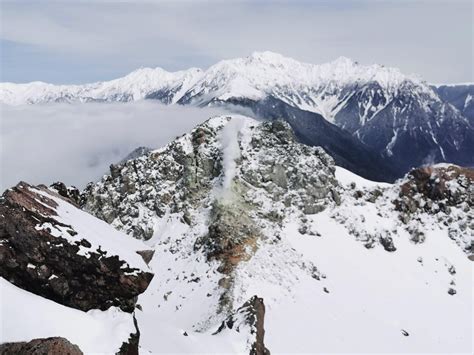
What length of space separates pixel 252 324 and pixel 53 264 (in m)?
13.2

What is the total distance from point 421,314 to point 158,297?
2728cm

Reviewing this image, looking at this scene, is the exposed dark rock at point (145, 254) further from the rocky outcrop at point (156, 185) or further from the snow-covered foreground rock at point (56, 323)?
the rocky outcrop at point (156, 185)

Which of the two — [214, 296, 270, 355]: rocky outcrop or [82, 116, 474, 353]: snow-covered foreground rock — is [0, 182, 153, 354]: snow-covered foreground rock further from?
[82, 116, 474, 353]: snow-covered foreground rock

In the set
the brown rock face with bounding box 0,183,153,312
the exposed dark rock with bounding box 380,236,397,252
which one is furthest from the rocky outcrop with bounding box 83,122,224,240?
the brown rock face with bounding box 0,183,153,312

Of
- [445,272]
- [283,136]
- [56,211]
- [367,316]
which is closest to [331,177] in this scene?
[283,136]

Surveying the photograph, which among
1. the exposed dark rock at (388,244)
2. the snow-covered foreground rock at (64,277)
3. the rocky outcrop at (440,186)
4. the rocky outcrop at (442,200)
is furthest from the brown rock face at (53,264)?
the rocky outcrop at (440,186)

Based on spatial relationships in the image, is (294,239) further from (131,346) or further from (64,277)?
(64,277)

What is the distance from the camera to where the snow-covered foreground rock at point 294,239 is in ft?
145

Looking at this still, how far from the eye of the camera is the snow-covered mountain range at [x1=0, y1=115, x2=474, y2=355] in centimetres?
1792

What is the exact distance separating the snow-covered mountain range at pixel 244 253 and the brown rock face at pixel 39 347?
910 millimetres

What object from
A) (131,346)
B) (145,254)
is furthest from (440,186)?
(131,346)

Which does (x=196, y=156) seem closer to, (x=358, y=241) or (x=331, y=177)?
(x=331, y=177)

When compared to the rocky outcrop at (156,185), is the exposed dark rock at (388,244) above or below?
below

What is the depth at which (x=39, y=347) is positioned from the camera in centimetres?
1456
